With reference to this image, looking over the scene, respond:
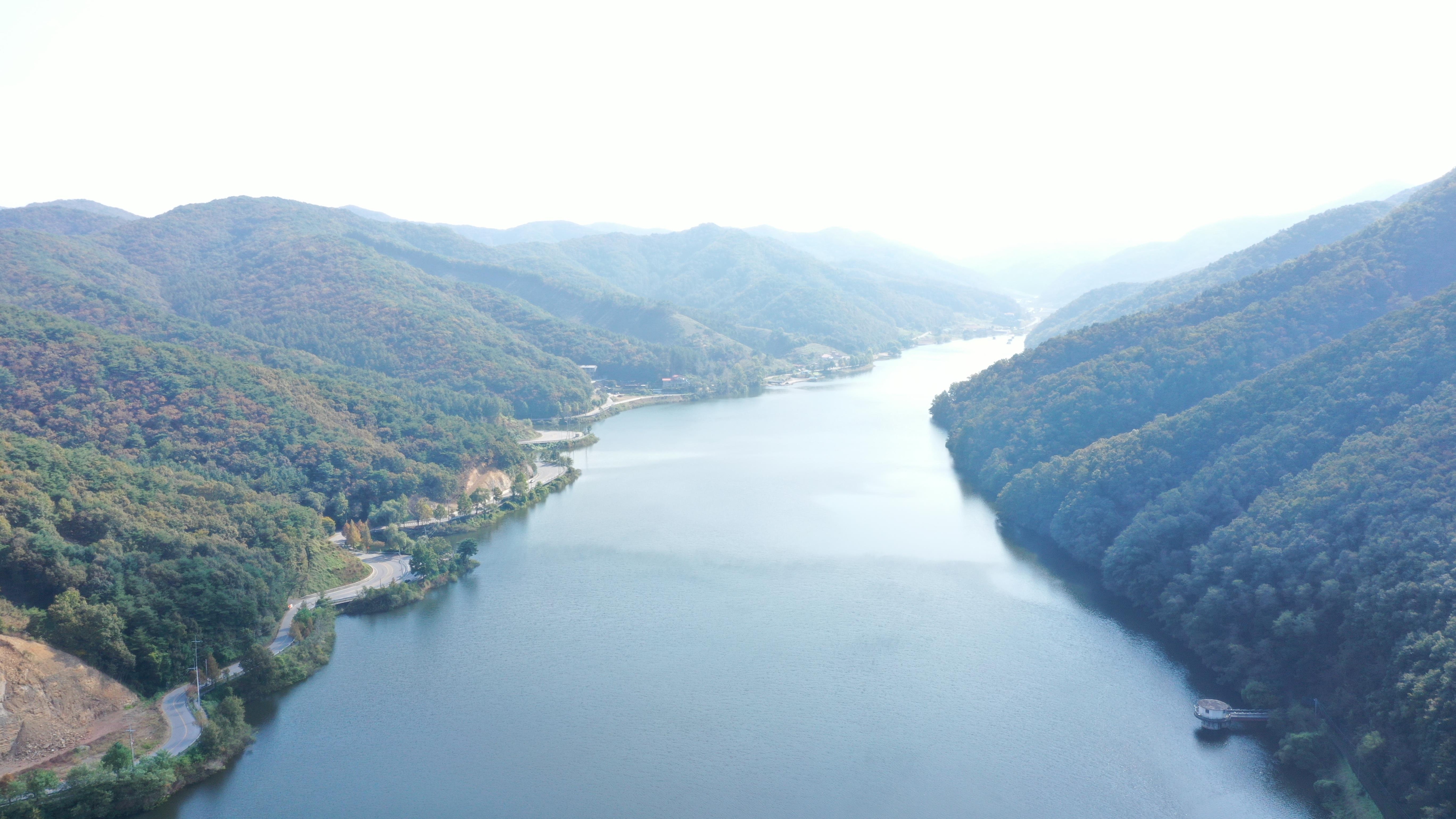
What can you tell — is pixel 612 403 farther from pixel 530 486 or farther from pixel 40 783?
pixel 40 783

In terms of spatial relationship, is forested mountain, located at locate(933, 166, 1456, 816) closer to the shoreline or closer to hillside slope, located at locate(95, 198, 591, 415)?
the shoreline

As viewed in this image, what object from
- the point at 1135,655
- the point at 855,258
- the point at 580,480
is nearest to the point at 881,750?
the point at 1135,655

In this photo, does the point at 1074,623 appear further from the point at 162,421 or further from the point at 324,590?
the point at 162,421

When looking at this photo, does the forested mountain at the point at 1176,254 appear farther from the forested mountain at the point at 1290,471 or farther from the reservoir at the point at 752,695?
the reservoir at the point at 752,695

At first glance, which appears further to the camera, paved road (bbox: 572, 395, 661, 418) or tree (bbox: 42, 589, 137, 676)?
paved road (bbox: 572, 395, 661, 418)

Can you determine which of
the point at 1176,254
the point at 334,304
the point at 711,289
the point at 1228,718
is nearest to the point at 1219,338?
the point at 1228,718

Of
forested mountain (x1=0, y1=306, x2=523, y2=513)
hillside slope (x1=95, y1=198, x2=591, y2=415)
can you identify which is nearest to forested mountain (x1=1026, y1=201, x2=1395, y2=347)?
hillside slope (x1=95, y1=198, x2=591, y2=415)
